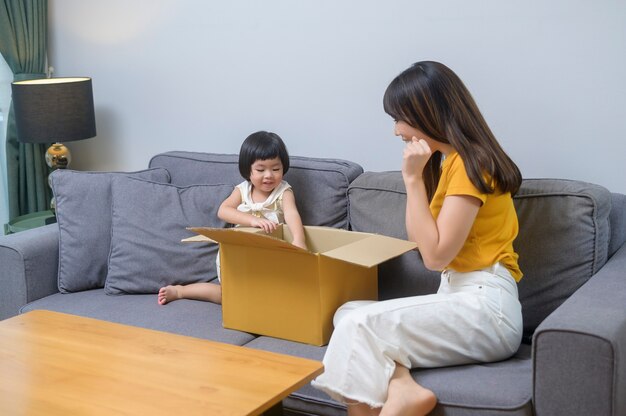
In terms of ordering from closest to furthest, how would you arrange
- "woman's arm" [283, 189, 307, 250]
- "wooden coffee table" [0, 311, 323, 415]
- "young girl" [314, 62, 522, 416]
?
"wooden coffee table" [0, 311, 323, 415]
"young girl" [314, 62, 522, 416]
"woman's arm" [283, 189, 307, 250]

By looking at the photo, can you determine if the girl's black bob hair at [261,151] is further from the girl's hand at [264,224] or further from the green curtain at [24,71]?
the green curtain at [24,71]

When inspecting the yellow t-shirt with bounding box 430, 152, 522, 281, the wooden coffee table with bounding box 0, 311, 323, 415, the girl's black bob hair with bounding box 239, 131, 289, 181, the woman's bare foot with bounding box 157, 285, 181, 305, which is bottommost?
the woman's bare foot with bounding box 157, 285, 181, 305

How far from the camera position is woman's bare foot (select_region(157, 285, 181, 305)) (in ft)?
9.33

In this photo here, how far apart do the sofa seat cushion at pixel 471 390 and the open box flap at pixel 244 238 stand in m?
0.31

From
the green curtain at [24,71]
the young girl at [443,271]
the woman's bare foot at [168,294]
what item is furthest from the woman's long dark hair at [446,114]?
the green curtain at [24,71]

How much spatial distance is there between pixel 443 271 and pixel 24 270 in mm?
1517

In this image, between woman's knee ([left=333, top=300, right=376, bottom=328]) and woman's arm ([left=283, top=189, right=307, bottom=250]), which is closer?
woman's knee ([left=333, top=300, right=376, bottom=328])

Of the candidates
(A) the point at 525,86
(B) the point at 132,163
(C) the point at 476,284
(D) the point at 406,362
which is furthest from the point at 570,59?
(B) the point at 132,163

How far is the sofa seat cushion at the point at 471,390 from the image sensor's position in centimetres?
198

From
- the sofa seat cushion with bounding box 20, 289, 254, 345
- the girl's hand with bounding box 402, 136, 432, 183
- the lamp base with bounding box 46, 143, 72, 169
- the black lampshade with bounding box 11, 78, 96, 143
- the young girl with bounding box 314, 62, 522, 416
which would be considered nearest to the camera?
the young girl with bounding box 314, 62, 522, 416

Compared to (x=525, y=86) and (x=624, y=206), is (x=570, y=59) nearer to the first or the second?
(x=525, y=86)

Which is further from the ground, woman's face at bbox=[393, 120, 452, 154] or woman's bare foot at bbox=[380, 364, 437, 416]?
woman's face at bbox=[393, 120, 452, 154]

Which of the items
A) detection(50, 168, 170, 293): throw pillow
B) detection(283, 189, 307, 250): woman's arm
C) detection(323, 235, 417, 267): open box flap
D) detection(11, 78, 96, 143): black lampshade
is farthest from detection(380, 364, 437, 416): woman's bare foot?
detection(11, 78, 96, 143): black lampshade

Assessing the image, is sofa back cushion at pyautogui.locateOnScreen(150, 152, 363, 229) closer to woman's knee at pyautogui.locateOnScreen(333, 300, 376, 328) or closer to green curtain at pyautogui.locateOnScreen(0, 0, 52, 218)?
woman's knee at pyautogui.locateOnScreen(333, 300, 376, 328)
